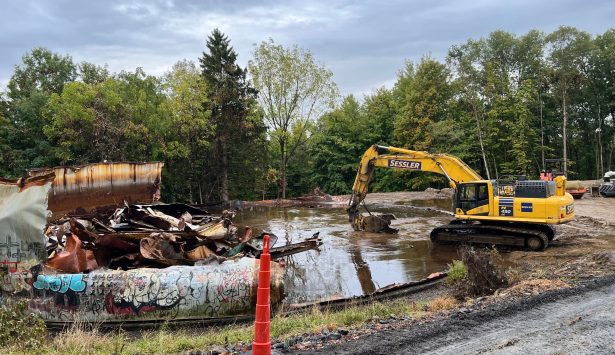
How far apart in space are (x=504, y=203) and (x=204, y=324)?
10.7 metres

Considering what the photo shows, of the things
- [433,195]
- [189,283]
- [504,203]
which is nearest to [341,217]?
[504,203]

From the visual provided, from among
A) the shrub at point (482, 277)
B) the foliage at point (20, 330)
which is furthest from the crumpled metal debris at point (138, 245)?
the shrub at point (482, 277)

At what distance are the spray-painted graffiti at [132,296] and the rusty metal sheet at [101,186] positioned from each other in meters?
8.33

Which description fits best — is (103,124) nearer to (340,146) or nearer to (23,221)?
(23,221)

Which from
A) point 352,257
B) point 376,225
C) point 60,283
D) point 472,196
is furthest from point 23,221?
point 376,225

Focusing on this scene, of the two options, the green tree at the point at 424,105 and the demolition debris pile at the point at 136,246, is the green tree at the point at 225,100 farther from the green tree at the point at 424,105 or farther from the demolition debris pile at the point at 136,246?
the demolition debris pile at the point at 136,246

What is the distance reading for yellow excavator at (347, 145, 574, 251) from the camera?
15.2 m

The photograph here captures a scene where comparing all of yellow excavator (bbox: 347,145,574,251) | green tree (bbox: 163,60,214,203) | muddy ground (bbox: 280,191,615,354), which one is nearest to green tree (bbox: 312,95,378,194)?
green tree (bbox: 163,60,214,203)

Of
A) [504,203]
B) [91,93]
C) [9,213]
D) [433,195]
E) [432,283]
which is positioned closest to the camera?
[9,213]

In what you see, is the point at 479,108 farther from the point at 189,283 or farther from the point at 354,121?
the point at 189,283

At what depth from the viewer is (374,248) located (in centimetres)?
1719

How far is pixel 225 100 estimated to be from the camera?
41.6 metres

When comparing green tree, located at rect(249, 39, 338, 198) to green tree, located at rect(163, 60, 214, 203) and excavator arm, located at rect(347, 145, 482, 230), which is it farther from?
excavator arm, located at rect(347, 145, 482, 230)

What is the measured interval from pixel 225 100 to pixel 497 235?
2984 cm
